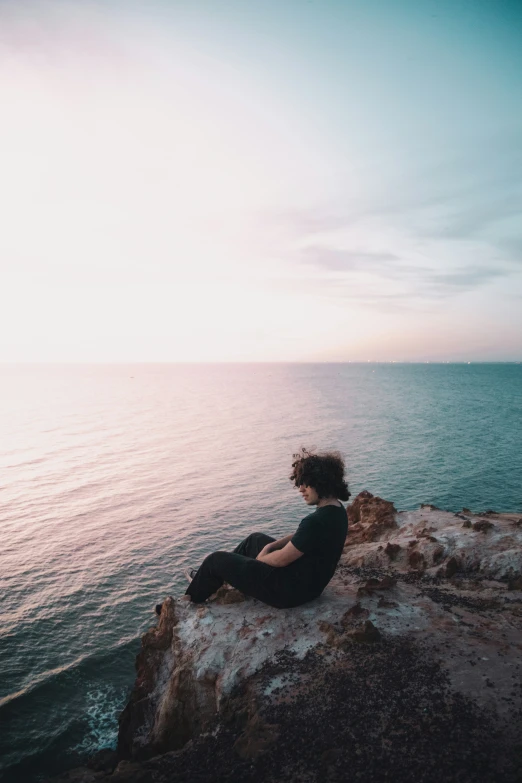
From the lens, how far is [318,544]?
24.0 ft

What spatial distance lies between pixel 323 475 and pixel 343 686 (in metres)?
3.38

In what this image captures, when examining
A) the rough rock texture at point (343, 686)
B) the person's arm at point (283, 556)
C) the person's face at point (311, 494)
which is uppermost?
the person's face at point (311, 494)

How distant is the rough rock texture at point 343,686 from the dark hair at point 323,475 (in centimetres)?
260

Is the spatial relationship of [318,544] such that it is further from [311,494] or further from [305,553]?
[311,494]

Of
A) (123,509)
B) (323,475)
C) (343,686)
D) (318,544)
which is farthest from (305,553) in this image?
(123,509)

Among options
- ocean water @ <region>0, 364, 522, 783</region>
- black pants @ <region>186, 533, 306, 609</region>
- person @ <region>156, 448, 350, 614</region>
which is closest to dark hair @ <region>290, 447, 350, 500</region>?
person @ <region>156, 448, 350, 614</region>

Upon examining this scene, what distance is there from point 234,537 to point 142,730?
2182cm

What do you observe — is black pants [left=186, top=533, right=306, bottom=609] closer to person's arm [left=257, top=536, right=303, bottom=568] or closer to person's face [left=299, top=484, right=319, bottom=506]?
person's arm [left=257, top=536, right=303, bottom=568]

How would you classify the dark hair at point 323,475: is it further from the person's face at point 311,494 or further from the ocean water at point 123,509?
the ocean water at point 123,509

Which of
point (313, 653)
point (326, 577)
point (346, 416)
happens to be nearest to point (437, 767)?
point (313, 653)

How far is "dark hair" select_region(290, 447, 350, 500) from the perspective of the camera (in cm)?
767

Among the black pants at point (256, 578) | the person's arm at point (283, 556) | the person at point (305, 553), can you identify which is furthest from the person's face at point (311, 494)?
the black pants at point (256, 578)

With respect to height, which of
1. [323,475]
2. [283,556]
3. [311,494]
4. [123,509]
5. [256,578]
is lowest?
[123,509]

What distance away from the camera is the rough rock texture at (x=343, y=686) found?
556 cm
